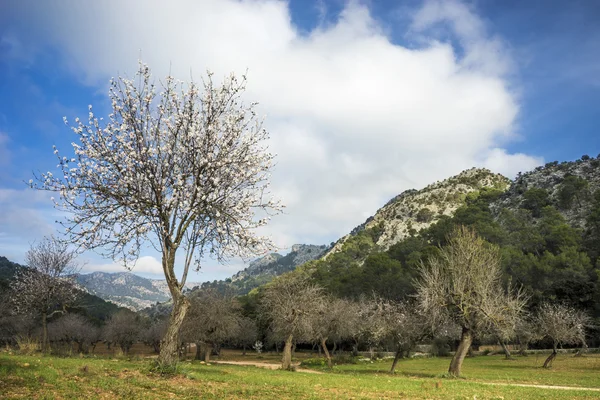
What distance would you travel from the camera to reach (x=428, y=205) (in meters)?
152

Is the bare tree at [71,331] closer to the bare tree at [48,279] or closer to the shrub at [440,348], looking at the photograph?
the bare tree at [48,279]

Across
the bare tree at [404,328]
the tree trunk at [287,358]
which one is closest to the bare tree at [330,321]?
the tree trunk at [287,358]

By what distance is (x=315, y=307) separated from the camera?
37.6 metres

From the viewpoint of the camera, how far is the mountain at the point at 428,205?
469ft

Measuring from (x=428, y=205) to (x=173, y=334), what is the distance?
478 ft

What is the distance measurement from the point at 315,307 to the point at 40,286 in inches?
985

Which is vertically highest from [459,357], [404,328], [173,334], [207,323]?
[404,328]

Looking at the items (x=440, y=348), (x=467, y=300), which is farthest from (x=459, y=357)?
(x=440, y=348)

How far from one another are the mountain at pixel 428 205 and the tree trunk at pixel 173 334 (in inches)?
4810

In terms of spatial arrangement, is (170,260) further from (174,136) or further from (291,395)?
(291,395)

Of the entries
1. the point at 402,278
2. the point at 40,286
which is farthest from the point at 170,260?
the point at 402,278

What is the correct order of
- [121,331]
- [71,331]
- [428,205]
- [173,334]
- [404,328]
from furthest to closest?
[428,205] → [121,331] → [71,331] → [404,328] → [173,334]

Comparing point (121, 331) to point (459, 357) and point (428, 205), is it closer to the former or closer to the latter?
point (459, 357)

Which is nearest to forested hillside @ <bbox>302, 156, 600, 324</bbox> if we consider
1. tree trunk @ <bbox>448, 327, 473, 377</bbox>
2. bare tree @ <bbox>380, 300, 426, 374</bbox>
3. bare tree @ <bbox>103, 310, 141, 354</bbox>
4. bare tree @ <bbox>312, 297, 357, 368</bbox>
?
bare tree @ <bbox>312, 297, 357, 368</bbox>
